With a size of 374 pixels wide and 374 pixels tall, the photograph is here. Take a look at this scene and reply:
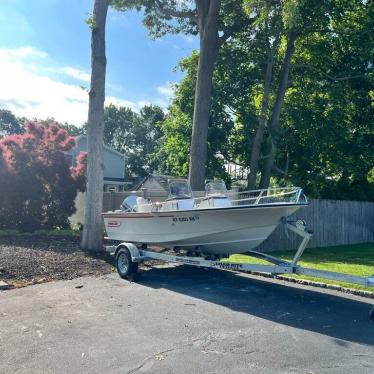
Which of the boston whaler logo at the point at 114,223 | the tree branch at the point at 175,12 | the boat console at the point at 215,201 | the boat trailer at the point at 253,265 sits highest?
the tree branch at the point at 175,12

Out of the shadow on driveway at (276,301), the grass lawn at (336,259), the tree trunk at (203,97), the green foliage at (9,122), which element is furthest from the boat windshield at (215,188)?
the green foliage at (9,122)

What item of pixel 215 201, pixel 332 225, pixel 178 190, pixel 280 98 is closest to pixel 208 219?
pixel 215 201

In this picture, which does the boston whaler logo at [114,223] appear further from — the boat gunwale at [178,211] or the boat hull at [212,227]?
the boat hull at [212,227]

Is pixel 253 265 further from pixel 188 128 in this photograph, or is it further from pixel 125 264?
pixel 188 128

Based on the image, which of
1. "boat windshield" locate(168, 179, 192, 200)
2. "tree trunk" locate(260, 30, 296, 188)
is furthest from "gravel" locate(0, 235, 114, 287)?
"tree trunk" locate(260, 30, 296, 188)

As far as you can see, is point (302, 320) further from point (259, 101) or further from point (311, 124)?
point (259, 101)

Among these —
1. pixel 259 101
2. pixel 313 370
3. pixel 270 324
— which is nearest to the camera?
pixel 313 370

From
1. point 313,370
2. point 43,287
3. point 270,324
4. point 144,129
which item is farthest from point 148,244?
point 144,129

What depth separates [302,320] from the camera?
7.31 m

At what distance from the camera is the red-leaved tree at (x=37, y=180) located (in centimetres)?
1886

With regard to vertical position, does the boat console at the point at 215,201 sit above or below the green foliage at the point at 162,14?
below

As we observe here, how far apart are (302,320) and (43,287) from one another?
205 inches

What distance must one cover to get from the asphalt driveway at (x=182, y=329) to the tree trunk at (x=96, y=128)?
14.5 ft

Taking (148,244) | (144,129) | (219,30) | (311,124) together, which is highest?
(144,129)
